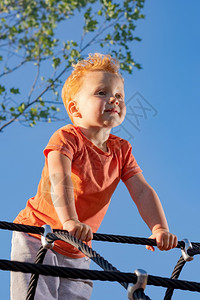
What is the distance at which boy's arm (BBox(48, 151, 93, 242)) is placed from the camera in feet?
4.36

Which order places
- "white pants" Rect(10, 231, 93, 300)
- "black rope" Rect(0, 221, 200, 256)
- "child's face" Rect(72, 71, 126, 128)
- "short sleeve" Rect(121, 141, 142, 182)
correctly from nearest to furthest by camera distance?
1. "black rope" Rect(0, 221, 200, 256)
2. "white pants" Rect(10, 231, 93, 300)
3. "child's face" Rect(72, 71, 126, 128)
4. "short sleeve" Rect(121, 141, 142, 182)

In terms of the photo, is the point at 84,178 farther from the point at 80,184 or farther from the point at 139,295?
the point at 139,295

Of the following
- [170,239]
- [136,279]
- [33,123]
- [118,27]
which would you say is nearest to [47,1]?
[118,27]

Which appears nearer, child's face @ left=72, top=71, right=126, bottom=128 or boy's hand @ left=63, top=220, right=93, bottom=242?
boy's hand @ left=63, top=220, right=93, bottom=242

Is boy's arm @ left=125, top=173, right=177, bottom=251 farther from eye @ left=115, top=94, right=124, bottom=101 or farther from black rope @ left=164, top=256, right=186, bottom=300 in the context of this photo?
eye @ left=115, top=94, right=124, bottom=101

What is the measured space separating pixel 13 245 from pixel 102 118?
618mm

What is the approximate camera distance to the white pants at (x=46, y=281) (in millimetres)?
1555

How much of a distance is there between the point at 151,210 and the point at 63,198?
465mm

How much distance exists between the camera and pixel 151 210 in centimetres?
179

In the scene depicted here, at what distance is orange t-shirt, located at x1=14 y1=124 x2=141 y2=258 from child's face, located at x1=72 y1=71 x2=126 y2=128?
0.29ft

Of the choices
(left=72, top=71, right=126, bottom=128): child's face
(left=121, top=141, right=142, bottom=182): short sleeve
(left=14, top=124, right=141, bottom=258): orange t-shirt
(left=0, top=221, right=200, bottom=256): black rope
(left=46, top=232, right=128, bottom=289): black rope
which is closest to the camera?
(left=46, top=232, right=128, bottom=289): black rope

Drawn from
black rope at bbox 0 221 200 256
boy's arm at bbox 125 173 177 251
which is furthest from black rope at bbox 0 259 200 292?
boy's arm at bbox 125 173 177 251

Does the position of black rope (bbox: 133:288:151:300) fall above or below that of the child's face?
below

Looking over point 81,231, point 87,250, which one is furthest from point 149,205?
point 87,250
